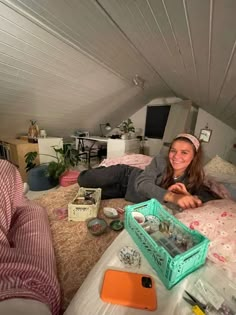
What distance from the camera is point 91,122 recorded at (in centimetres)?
411

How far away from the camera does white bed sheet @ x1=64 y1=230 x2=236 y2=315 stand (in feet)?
1.66

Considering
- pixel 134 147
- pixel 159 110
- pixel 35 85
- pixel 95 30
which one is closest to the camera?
pixel 95 30

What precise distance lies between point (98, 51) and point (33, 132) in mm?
1787

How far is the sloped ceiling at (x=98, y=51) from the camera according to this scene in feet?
2.53

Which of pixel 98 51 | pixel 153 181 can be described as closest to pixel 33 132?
pixel 98 51

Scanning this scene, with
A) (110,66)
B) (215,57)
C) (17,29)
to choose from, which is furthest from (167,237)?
(110,66)

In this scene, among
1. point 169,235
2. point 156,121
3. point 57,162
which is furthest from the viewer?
point 156,121

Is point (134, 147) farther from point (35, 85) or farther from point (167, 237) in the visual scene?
point (167, 237)

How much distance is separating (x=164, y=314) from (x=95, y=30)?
1.85 meters

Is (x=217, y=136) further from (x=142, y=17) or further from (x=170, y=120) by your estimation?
(x=142, y=17)

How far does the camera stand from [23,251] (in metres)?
0.65

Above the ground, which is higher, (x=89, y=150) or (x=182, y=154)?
(x=182, y=154)

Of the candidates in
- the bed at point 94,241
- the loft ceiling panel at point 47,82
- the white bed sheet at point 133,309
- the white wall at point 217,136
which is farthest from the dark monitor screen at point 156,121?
the white bed sheet at point 133,309

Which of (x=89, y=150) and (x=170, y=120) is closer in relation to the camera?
(x=170, y=120)
